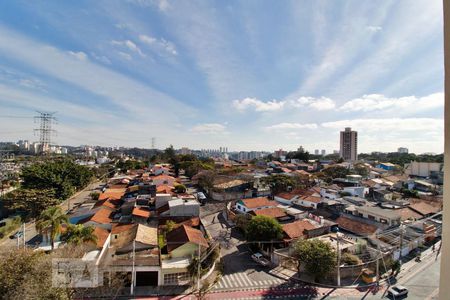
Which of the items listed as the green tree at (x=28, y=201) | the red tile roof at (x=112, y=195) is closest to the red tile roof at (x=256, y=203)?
the red tile roof at (x=112, y=195)

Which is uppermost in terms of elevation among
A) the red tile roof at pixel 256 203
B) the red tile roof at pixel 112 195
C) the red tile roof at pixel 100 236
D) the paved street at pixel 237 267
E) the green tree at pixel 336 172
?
the green tree at pixel 336 172

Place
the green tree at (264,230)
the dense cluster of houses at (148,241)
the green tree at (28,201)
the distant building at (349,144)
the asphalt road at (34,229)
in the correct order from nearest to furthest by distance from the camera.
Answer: the dense cluster of houses at (148,241) < the green tree at (264,230) < the asphalt road at (34,229) < the green tree at (28,201) < the distant building at (349,144)

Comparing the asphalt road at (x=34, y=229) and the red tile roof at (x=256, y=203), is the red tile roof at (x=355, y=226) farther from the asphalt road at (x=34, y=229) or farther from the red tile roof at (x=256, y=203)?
the asphalt road at (x=34, y=229)

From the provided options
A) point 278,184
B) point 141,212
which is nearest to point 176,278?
point 141,212

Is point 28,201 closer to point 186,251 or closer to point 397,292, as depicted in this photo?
point 186,251

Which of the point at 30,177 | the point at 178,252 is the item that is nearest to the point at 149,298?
the point at 178,252

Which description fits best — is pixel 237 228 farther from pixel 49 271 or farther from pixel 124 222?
pixel 49 271
